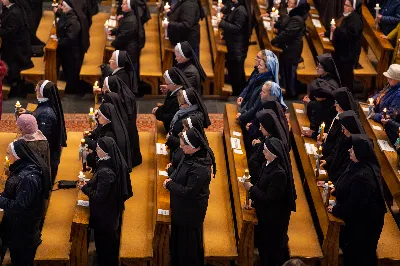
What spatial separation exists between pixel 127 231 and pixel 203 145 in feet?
4.71

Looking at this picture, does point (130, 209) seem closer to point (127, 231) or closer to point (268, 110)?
point (127, 231)

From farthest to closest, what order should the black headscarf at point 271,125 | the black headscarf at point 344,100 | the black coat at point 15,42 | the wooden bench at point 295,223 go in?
the black coat at point 15,42 < the black headscarf at point 344,100 < the black headscarf at point 271,125 < the wooden bench at point 295,223

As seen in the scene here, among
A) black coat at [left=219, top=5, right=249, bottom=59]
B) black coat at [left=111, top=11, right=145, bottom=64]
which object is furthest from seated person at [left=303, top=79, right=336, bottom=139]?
black coat at [left=111, top=11, right=145, bottom=64]

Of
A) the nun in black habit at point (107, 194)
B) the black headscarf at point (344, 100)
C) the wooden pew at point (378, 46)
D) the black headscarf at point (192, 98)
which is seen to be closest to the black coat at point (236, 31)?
the wooden pew at point (378, 46)

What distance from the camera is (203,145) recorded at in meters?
8.45

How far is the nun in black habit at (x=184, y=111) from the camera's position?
9633mm

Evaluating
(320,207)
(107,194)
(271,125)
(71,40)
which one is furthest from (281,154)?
(71,40)

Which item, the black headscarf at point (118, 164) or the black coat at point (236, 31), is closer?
the black headscarf at point (118, 164)

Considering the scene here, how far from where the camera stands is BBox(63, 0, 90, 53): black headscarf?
40.3ft

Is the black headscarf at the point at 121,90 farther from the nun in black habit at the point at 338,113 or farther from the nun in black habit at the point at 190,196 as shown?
the nun in black habit at the point at 338,113

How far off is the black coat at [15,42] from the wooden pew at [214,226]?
3123 millimetres

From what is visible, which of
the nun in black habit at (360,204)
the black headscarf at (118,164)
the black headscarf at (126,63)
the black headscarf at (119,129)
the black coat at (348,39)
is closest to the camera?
the nun in black habit at (360,204)

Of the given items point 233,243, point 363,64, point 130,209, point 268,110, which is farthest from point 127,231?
point 363,64

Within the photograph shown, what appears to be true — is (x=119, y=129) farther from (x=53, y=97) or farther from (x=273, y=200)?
(x=273, y=200)
